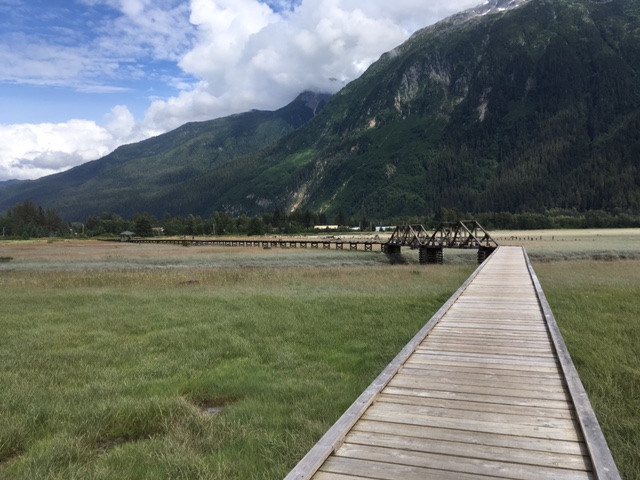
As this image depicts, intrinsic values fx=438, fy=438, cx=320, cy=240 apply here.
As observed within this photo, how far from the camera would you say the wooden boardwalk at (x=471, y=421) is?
378 cm

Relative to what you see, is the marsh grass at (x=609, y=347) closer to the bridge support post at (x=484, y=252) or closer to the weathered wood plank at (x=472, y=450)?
the weathered wood plank at (x=472, y=450)

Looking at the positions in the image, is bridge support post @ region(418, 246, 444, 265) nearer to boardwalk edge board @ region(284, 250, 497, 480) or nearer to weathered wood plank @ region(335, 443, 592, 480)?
boardwalk edge board @ region(284, 250, 497, 480)

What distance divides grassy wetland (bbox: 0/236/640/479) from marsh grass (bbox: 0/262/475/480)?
0.03m

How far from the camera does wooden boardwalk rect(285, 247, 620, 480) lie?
3.78 m

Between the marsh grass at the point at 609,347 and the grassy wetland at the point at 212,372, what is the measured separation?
0.11 ft

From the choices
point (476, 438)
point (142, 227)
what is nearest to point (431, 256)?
point (476, 438)

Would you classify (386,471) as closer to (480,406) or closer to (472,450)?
(472,450)

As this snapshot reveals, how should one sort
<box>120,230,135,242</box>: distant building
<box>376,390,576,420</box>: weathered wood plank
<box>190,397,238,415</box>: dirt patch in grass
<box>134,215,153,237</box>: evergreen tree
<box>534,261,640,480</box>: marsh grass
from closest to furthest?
<box>376,390,576,420</box>: weathered wood plank < <box>534,261,640,480</box>: marsh grass < <box>190,397,238,415</box>: dirt patch in grass < <box>120,230,135,242</box>: distant building < <box>134,215,153,237</box>: evergreen tree

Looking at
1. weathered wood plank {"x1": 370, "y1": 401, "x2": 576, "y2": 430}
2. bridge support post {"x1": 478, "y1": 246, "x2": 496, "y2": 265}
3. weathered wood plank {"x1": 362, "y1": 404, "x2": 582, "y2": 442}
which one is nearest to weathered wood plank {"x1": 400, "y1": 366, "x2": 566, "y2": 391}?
weathered wood plank {"x1": 370, "y1": 401, "x2": 576, "y2": 430}

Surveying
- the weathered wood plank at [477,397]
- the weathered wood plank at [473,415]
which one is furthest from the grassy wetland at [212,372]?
the weathered wood plank at [473,415]

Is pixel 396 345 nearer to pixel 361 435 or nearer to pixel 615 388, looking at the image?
pixel 615 388

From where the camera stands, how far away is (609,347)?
404 inches

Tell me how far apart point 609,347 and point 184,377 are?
31.6 feet

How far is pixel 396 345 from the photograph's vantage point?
436 inches
